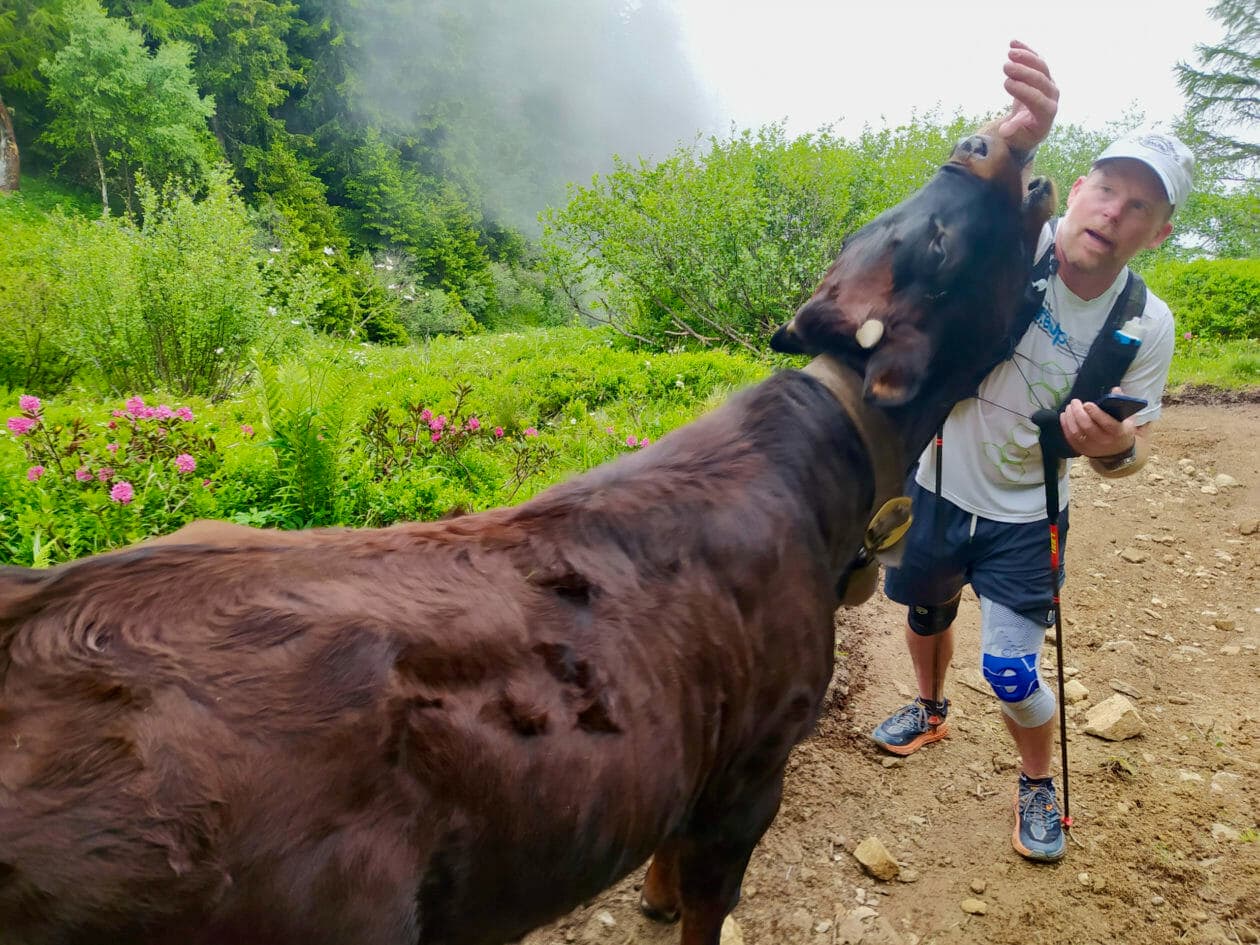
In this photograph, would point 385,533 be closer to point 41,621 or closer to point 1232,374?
point 41,621

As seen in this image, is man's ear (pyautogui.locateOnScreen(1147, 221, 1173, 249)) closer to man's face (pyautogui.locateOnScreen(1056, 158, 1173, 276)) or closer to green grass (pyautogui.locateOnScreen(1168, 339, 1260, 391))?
man's face (pyautogui.locateOnScreen(1056, 158, 1173, 276))

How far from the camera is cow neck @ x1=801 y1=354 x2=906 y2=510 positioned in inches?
76.2

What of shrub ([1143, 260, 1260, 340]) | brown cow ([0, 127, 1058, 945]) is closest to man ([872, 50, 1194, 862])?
brown cow ([0, 127, 1058, 945])

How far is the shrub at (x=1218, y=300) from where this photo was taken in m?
14.1

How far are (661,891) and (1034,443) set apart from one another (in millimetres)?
2030

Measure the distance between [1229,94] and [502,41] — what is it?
6480 cm

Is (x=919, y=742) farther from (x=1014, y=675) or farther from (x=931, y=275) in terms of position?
(x=931, y=275)

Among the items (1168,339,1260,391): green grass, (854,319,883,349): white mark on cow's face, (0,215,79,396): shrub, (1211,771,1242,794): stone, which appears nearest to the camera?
(854,319,883,349): white mark on cow's face

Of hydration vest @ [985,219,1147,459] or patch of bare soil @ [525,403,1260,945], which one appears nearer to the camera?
hydration vest @ [985,219,1147,459]

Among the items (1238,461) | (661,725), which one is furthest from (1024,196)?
(1238,461)

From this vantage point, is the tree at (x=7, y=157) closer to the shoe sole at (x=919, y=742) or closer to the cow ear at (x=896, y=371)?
the shoe sole at (x=919, y=742)

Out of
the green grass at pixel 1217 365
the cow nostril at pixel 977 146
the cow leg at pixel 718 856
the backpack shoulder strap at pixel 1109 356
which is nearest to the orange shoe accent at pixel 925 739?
the cow leg at pixel 718 856

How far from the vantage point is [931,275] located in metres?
1.91

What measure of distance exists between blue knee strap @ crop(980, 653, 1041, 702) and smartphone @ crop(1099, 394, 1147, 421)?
0.95 m
